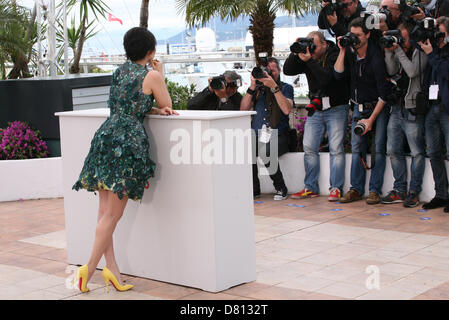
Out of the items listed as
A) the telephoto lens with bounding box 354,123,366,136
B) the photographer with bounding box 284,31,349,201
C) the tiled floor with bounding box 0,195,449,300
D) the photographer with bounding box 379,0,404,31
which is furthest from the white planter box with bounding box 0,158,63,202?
the photographer with bounding box 379,0,404,31

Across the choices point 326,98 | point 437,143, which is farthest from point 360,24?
point 437,143

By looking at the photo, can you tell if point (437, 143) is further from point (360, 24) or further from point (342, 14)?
point (342, 14)

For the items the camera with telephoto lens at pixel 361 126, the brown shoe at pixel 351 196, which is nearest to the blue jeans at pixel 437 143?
the camera with telephoto lens at pixel 361 126

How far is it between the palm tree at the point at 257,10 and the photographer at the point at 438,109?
3.59 m

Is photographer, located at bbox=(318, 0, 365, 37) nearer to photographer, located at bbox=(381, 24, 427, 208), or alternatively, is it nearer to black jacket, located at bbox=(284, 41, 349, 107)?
black jacket, located at bbox=(284, 41, 349, 107)

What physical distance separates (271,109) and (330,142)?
0.78m

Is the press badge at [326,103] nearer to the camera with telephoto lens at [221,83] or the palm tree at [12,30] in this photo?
the camera with telephoto lens at [221,83]

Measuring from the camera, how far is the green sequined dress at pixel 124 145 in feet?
15.9

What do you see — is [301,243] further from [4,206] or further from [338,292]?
[4,206]

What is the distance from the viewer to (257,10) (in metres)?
10.9

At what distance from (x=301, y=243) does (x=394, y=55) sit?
2.47 metres

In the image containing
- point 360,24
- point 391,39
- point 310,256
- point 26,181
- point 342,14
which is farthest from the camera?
point 26,181
